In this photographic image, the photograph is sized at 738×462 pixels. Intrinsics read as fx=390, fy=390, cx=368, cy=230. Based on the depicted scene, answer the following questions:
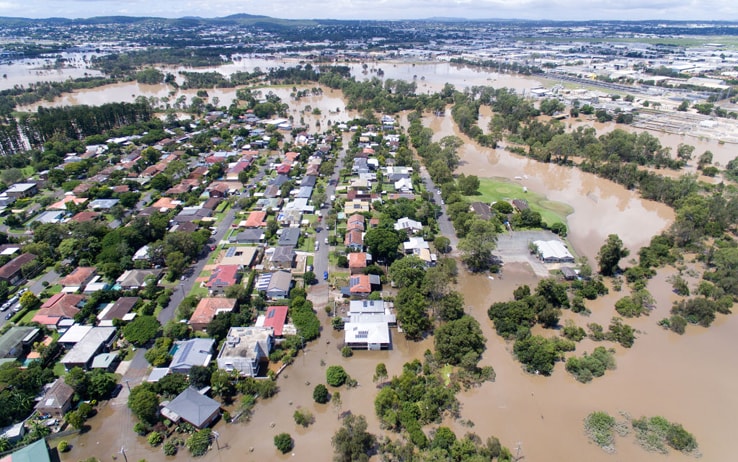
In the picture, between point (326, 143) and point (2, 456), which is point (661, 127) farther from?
point (2, 456)

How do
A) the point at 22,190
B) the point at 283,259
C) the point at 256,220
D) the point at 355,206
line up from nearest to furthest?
the point at 283,259 < the point at 256,220 < the point at 355,206 < the point at 22,190

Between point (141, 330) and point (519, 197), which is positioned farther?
point (519, 197)

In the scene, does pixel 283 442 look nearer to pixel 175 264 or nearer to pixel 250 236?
pixel 175 264

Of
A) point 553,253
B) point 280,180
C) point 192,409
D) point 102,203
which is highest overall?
point 280,180

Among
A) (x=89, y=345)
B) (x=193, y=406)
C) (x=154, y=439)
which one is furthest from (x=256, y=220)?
(x=154, y=439)

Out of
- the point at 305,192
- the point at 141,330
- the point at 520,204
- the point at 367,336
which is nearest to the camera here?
the point at 141,330

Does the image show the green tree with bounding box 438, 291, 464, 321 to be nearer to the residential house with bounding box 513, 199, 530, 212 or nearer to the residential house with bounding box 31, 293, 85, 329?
the residential house with bounding box 513, 199, 530, 212

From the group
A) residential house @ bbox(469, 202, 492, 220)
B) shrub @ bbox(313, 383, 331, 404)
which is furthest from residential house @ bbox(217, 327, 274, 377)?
residential house @ bbox(469, 202, 492, 220)
